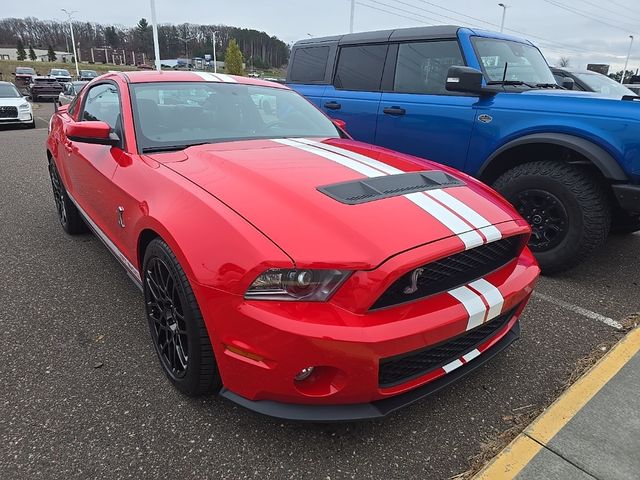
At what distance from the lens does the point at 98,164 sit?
2.94 metres

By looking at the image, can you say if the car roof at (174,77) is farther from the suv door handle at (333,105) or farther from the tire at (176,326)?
the suv door handle at (333,105)

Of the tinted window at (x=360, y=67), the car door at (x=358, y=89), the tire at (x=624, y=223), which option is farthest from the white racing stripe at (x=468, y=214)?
the tinted window at (x=360, y=67)

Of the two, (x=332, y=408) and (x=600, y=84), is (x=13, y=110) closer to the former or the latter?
(x=600, y=84)

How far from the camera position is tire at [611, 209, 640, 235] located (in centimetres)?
395

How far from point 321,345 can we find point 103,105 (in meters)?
2.73

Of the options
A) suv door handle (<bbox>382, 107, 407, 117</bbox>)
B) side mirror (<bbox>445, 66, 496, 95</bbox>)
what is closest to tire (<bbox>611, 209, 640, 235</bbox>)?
side mirror (<bbox>445, 66, 496, 95</bbox>)

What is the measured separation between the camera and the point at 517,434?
201 centimetres

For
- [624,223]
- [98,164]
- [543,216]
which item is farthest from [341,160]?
[624,223]

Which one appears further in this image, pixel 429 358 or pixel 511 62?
pixel 511 62

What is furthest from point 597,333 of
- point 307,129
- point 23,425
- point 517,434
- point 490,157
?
point 23,425

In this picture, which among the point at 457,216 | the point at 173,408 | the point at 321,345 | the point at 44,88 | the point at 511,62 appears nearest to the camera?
the point at 321,345

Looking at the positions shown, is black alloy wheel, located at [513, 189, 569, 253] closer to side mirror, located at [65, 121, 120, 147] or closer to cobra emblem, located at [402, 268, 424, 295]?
cobra emblem, located at [402, 268, 424, 295]

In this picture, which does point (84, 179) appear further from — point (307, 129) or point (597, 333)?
point (597, 333)

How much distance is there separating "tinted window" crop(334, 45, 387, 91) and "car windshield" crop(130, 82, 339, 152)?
163cm
